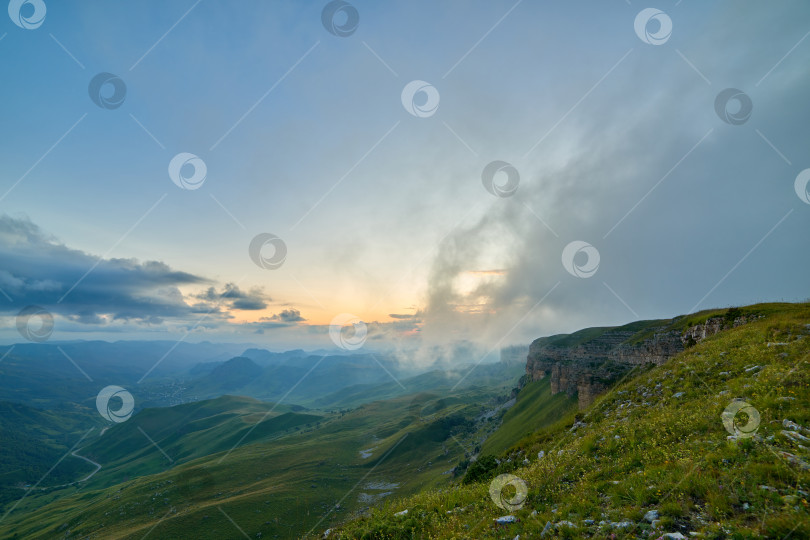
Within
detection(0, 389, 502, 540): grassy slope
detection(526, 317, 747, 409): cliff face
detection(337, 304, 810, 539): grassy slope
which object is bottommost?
detection(0, 389, 502, 540): grassy slope

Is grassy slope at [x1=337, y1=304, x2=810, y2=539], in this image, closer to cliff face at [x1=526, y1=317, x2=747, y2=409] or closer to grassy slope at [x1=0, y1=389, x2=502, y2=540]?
cliff face at [x1=526, y1=317, x2=747, y2=409]

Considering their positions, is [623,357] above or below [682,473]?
above

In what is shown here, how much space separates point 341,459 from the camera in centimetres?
16088

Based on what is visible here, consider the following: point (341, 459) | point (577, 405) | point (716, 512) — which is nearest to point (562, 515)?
point (716, 512)

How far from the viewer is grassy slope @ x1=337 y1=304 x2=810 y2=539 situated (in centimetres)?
915

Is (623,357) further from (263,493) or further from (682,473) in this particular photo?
(263,493)

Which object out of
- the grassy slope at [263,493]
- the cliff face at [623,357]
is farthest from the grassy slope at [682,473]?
the grassy slope at [263,493]

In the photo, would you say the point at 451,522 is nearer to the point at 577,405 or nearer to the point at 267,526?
the point at 577,405

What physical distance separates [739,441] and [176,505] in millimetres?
159003

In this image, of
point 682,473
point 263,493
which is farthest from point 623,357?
point 263,493

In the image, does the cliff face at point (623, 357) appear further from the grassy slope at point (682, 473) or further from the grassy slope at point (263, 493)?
the grassy slope at point (263, 493)

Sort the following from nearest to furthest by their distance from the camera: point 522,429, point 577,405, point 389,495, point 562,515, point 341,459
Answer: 1. point 562,515
2. point 577,405
3. point 522,429
4. point 389,495
5. point 341,459

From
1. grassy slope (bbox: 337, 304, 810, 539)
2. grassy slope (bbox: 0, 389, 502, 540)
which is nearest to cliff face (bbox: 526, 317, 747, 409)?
grassy slope (bbox: 337, 304, 810, 539)

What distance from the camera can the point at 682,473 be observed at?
11.4 metres
